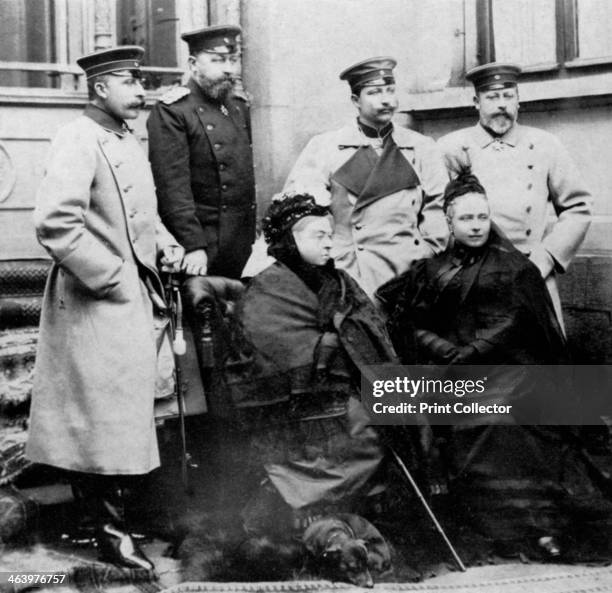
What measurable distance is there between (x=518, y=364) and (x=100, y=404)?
63.9 inches

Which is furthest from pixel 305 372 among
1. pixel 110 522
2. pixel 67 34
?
pixel 67 34

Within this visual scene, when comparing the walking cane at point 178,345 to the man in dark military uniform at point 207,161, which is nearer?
the walking cane at point 178,345

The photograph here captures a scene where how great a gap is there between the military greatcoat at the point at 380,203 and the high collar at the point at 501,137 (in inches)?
9.1

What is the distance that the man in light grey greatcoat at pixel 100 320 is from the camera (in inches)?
145

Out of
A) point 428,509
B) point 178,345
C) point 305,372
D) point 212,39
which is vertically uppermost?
point 212,39

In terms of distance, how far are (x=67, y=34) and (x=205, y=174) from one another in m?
1.15

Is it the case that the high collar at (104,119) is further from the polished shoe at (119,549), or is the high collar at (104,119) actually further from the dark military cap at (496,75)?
the dark military cap at (496,75)

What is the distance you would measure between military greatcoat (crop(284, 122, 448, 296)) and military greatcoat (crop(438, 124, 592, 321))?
23 centimetres

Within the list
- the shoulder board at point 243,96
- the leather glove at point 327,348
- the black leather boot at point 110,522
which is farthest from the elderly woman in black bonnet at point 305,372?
the shoulder board at point 243,96

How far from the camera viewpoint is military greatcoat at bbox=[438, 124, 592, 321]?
182 inches

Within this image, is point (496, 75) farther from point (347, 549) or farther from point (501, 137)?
point (347, 549)

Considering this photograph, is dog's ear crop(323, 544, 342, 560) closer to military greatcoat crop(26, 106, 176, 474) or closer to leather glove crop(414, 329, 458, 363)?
military greatcoat crop(26, 106, 176, 474)

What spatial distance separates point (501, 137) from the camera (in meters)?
4.66

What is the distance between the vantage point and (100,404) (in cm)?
373
